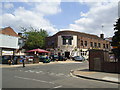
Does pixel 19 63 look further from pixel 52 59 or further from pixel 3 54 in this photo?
pixel 52 59

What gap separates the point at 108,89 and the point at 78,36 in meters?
36.2

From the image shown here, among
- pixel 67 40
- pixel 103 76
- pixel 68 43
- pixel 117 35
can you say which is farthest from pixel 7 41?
pixel 103 76

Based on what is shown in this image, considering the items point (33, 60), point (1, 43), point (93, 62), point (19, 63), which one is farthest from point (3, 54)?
point (93, 62)

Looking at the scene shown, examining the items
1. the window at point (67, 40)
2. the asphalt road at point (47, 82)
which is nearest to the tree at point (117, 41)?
the asphalt road at point (47, 82)

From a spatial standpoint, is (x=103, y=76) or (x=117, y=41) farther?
(x=117, y=41)

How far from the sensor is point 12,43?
118ft

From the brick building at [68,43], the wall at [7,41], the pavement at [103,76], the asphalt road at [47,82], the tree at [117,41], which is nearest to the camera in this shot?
the asphalt road at [47,82]

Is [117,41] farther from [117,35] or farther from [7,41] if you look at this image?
[7,41]

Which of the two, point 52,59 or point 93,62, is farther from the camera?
point 52,59

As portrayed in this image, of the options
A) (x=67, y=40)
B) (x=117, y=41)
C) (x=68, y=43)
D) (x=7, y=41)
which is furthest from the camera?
(x=67, y=40)

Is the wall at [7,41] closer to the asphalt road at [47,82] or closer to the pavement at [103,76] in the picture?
the asphalt road at [47,82]

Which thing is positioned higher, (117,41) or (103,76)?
(117,41)

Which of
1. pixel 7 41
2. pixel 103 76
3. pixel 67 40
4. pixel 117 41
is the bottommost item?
pixel 103 76

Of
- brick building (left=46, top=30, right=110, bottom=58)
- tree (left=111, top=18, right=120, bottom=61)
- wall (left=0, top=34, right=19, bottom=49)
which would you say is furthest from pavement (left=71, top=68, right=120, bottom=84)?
brick building (left=46, top=30, right=110, bottom=58)
